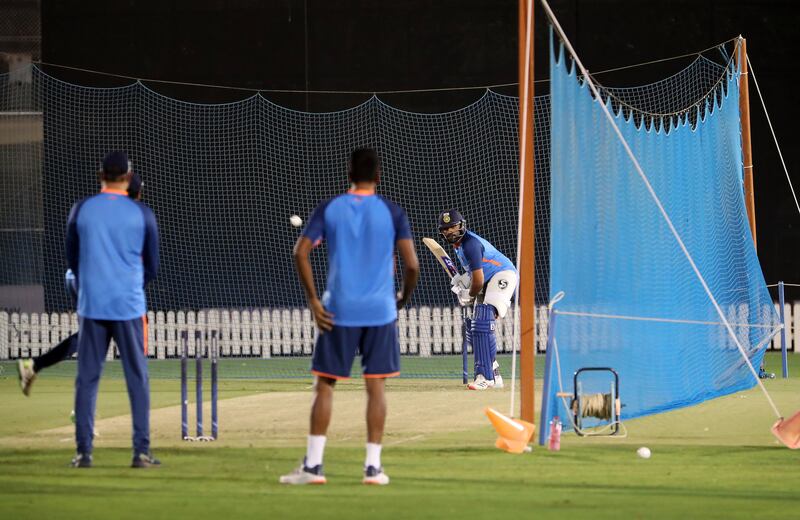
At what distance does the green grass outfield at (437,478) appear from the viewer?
21.5ft

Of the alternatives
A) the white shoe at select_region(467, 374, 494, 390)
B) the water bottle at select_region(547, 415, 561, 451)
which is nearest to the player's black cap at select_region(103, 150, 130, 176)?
the water bottle at select_region(547, 415, 561, 451)

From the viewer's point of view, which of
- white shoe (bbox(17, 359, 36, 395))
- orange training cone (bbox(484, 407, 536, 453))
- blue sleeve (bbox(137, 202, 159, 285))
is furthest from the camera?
white shoe (bbox(17, 359, 36, 395))

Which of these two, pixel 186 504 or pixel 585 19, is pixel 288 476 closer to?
pixel 186 504

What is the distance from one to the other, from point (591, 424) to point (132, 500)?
442 centimetres

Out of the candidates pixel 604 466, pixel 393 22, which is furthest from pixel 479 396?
pixel 393 22

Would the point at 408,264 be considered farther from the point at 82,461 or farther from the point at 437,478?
the point at 82,461

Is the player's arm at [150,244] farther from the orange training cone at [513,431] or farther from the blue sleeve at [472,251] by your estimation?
the blue sleeve at [472,251]

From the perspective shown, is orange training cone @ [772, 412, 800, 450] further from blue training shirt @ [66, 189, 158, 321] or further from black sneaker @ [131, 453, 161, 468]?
blue training shirt @ [66, 189, 158, 321]

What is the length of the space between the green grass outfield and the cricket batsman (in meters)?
3.91

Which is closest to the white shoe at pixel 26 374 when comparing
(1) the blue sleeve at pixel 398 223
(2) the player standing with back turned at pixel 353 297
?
(2) the player standing with back turned at pixel 353 297

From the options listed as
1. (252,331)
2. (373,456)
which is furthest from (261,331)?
(373,456)

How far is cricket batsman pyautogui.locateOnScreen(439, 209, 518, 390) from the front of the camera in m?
14.8

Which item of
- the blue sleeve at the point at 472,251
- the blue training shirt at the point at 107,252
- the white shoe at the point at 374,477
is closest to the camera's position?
the white shoe at the point at 374,477

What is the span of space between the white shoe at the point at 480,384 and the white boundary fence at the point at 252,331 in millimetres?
7848
